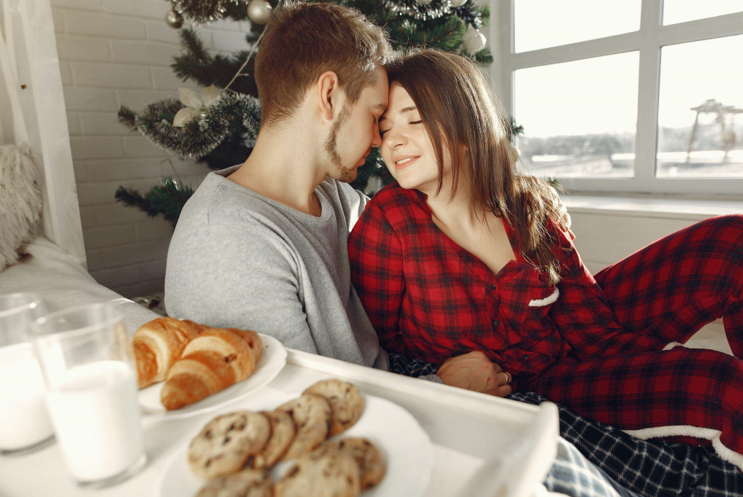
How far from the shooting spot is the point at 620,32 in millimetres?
2410

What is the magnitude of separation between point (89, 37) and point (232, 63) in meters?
0.68

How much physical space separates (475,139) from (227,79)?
0.94 metres

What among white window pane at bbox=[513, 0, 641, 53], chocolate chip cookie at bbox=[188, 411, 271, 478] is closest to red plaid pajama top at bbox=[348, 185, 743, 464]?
chocolate chip cookie at bbox=[188, 411, 271, 478]

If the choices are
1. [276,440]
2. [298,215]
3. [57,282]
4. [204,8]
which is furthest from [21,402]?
[204,8]

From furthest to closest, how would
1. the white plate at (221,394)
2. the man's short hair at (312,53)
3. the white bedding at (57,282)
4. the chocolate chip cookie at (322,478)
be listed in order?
the man's short hair at (312,53) < the white bedding at (57,282) < the white plate at (221,394) < the chocolate chip cookie at (322,478)

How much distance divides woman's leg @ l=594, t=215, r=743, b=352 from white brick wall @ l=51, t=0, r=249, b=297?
1.82 meters

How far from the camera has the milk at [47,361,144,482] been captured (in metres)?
0.37

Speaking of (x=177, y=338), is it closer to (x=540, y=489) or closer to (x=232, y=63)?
(x=540, y=489)

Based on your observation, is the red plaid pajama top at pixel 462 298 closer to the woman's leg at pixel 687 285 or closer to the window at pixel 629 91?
the woman's leg at pixel 687 285

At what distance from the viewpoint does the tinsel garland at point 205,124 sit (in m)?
1.36

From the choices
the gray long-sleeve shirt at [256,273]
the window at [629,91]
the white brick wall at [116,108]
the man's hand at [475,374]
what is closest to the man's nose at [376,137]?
the gray long-sleeve shirt at [256,273]

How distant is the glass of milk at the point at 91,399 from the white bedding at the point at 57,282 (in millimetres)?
455

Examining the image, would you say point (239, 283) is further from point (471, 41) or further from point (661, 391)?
point (471, 41)

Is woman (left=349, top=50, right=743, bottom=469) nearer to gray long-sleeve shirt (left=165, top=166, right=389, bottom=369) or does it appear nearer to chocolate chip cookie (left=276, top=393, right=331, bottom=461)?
gray long-sleeve shirt (left=165, top=166, right=389, bottom=369)
